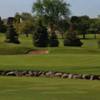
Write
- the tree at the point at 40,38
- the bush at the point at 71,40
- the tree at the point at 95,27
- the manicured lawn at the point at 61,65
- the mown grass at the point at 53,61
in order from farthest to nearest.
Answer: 1. the tree at the point at 95,27
2. the bush at the point at 71,40
3. the tree at the point at 40,38
4. the mown grass at the point at 53,61
5. the manicured lawn at the point at 61,65

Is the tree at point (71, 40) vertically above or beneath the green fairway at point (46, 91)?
beneath

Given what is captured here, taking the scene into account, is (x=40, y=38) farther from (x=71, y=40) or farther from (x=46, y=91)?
(x=46, y=91)

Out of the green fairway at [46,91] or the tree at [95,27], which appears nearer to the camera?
the green fairway at [46,91]

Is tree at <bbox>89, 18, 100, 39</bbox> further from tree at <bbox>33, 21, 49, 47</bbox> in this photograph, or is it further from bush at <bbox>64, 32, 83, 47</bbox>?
tree at <bbox>33, 21, 49, 47</bbox>

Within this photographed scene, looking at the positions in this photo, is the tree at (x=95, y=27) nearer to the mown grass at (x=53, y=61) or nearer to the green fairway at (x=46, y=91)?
the mown grass at (x=53, y=61)

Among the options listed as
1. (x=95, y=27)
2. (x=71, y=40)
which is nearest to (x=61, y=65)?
(x=71, y=40)

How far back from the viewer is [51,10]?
135500 millimetres

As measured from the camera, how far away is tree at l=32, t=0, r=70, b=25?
132m

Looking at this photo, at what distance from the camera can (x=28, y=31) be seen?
116188 mm

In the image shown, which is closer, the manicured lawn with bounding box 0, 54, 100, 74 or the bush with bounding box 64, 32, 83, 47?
the manicured lawn with bounding box 0, 54, 100, 74

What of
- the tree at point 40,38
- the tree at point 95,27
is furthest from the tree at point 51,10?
the tree at point 40,38

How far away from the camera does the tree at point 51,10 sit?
435 ft

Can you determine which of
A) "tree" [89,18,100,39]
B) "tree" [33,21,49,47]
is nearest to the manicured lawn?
"tree" [33,21,49,47]

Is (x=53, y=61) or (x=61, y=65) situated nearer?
(x=61, y=65)
